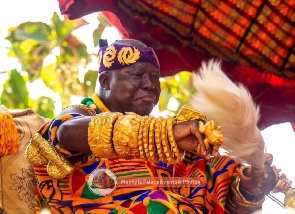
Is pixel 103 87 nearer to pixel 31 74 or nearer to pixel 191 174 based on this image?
pixel 191 174

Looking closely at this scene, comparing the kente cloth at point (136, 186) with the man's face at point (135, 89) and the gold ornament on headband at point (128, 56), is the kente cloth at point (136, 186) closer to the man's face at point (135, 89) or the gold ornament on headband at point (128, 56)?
the man's face at point (135, 89)

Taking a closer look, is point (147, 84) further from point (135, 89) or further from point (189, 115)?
point (189, 115)

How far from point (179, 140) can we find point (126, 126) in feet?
0.52

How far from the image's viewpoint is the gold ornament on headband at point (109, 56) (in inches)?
88.4

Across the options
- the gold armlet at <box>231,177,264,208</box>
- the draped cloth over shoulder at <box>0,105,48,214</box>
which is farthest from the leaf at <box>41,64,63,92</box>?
the gold armlet at <box>231,177,264,208</box>

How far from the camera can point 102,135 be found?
160cm

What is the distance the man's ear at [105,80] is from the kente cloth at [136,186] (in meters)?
0.34

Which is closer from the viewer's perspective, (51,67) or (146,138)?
(146,138)

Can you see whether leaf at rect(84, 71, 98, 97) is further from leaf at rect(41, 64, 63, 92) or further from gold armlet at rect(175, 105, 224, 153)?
gold armlet at rect(175, 105, 224, 153)

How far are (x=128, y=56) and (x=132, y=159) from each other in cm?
42

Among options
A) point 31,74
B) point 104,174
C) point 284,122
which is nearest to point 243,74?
point 284,122

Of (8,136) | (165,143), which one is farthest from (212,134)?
(8,136)

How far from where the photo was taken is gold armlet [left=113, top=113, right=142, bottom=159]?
1.57 metres

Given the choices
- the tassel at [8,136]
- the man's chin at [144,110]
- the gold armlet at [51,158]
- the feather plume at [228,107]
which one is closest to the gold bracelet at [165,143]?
the feather plume at [228,107]
